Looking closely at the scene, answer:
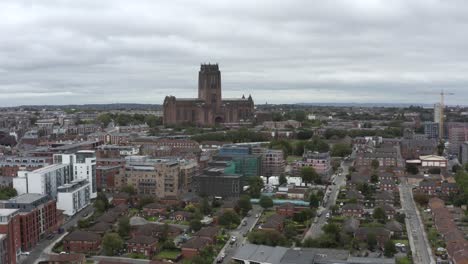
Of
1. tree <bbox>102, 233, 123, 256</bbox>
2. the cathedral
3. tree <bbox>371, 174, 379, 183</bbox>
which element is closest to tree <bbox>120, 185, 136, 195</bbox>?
tree <bbox>102, 233, 123, 256</bbox>

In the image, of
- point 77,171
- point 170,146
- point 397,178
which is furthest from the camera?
point 170,146

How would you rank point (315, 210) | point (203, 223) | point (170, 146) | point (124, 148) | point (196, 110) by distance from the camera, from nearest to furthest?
point (203, 223) < point (315, 210) < point (124, 148) < point (170, 146) < point (196, 110)

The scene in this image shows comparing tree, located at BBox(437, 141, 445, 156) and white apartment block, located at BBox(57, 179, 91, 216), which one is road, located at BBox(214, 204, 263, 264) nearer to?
white apartment block, located at BBox(57, 179, 91, 216)

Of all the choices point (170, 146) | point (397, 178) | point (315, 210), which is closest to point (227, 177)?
point (315, 210)

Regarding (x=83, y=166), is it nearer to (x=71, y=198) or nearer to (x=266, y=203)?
(x=71, y=198)

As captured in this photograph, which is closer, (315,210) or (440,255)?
(440,255)

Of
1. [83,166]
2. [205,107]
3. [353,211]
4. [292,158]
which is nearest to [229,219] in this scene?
[353,211]

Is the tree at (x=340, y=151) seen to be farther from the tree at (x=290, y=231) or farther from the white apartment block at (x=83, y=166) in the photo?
the tree at (x=290, y=231)

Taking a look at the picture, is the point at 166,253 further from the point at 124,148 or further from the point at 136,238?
the point at 124,148
